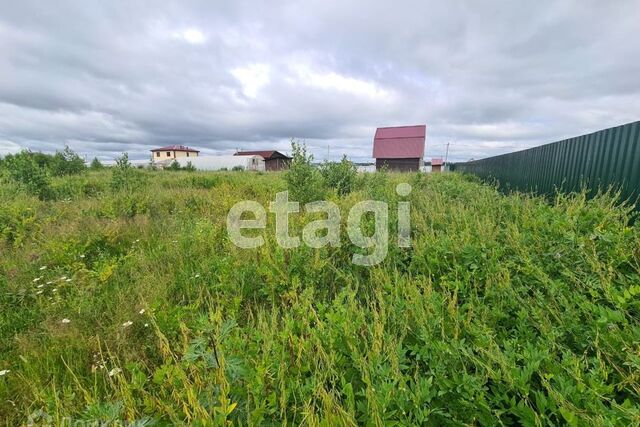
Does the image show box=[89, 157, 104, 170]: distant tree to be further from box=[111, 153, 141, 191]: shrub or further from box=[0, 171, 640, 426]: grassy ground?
box=[0, 171, 640, 426]: grassy ground

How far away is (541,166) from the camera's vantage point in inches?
256

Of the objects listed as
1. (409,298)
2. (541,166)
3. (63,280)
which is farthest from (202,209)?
(541,166)

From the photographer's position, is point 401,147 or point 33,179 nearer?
point 33,179

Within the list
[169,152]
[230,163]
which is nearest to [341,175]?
[230,163]

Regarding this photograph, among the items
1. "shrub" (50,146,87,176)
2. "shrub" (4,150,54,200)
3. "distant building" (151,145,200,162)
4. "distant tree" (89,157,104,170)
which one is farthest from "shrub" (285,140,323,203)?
"distant building" (151,145,200,162)

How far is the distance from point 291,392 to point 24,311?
301 centimetres

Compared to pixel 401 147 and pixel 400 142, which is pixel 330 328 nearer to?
pixel 401 147

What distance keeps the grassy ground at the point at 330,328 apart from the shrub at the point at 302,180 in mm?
2138

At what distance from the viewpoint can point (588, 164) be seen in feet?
14.9

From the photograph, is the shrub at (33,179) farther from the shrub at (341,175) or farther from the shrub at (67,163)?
the shrub at (67,163)

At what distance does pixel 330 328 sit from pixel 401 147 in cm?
2675

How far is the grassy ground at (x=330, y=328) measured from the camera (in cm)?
116

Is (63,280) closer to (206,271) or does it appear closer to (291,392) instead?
(206,271)

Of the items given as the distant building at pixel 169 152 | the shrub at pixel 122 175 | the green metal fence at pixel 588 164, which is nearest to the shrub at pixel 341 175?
the green metal fence at pixel 588 164
